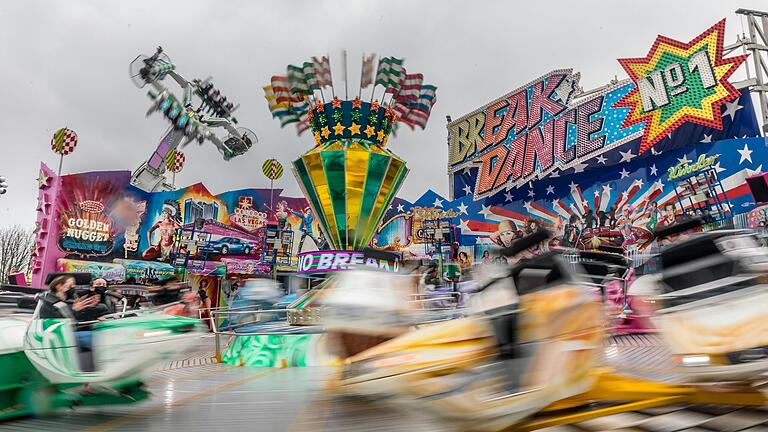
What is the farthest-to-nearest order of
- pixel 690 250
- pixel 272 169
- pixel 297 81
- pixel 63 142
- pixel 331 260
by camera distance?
pixel 272 169
pixel 63 142
pixel 297 81
pixel 331 260
pixel 690 250

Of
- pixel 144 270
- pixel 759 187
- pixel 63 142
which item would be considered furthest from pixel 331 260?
pixel 63 142

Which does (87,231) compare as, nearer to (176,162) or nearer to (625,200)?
(176,162)

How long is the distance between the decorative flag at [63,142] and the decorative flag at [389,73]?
709 inches

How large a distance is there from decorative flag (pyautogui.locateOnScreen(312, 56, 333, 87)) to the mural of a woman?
44.8ft

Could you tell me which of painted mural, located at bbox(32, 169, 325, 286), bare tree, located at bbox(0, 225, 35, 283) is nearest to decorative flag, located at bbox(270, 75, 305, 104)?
painted mural, located at bbox(32, 169, 325, 286)

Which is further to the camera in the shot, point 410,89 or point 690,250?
point 410,89

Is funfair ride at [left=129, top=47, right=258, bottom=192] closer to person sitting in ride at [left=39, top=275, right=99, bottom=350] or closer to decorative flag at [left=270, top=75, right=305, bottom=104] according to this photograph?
decorative flag at [left=270, top=75, right=305, bottom=104]

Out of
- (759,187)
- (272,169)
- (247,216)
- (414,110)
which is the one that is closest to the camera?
(759,187)

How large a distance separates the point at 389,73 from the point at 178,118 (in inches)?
643

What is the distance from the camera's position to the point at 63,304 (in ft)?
14.6

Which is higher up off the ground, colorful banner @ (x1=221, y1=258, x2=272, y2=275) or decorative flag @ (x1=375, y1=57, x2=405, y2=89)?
decorative flag @ (x1=375, y1=57, x2=405, y2=89)

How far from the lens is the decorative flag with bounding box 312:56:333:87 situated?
56.7 ft

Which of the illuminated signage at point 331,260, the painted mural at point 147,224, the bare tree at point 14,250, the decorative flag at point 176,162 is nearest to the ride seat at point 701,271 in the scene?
the illuminated signage at point 331,260

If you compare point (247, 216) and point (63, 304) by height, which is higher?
point (247, 216)
